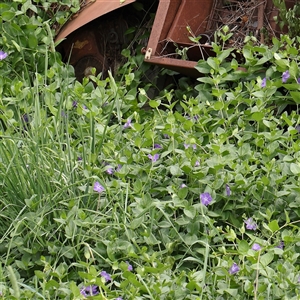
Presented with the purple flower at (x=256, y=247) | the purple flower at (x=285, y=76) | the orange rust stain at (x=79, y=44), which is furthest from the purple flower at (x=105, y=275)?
the orange rust stain at (x=79, y=44)

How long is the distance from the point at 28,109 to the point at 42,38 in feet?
2.30

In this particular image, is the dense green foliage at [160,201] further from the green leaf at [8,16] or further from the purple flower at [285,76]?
the green leaf at [8,16]

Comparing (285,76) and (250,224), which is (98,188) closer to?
(250,224)

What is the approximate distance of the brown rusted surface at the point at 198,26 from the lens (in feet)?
10.5

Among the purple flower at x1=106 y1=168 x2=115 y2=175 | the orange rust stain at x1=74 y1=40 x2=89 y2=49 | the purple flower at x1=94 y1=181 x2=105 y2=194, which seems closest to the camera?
the purple flower at x1=94 y1=181 x2=105 y2=194

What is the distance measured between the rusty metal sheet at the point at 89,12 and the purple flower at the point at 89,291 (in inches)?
67.1

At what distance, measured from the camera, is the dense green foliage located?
2027mm

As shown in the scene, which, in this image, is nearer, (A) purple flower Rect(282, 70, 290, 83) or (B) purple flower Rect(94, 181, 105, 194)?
(B) purple flower Rect(94, 181, 105, 194)

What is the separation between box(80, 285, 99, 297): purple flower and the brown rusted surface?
4.43 ft

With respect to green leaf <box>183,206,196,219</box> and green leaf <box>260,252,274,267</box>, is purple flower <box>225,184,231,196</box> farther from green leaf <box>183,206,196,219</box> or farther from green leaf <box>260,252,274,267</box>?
green leaf <box>260,252,274,267</box>

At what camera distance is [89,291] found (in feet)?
6.75

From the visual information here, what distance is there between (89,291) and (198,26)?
1.89 meters

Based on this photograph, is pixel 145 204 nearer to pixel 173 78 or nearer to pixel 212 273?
pixel 212 273

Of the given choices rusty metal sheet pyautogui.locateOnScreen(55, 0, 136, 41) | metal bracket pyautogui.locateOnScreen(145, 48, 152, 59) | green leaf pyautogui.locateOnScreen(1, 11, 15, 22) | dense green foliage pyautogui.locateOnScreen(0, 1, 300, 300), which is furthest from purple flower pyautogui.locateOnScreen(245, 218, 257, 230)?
green leaf pyautogui.locateOnScreen(1, 11, 15, 22)
